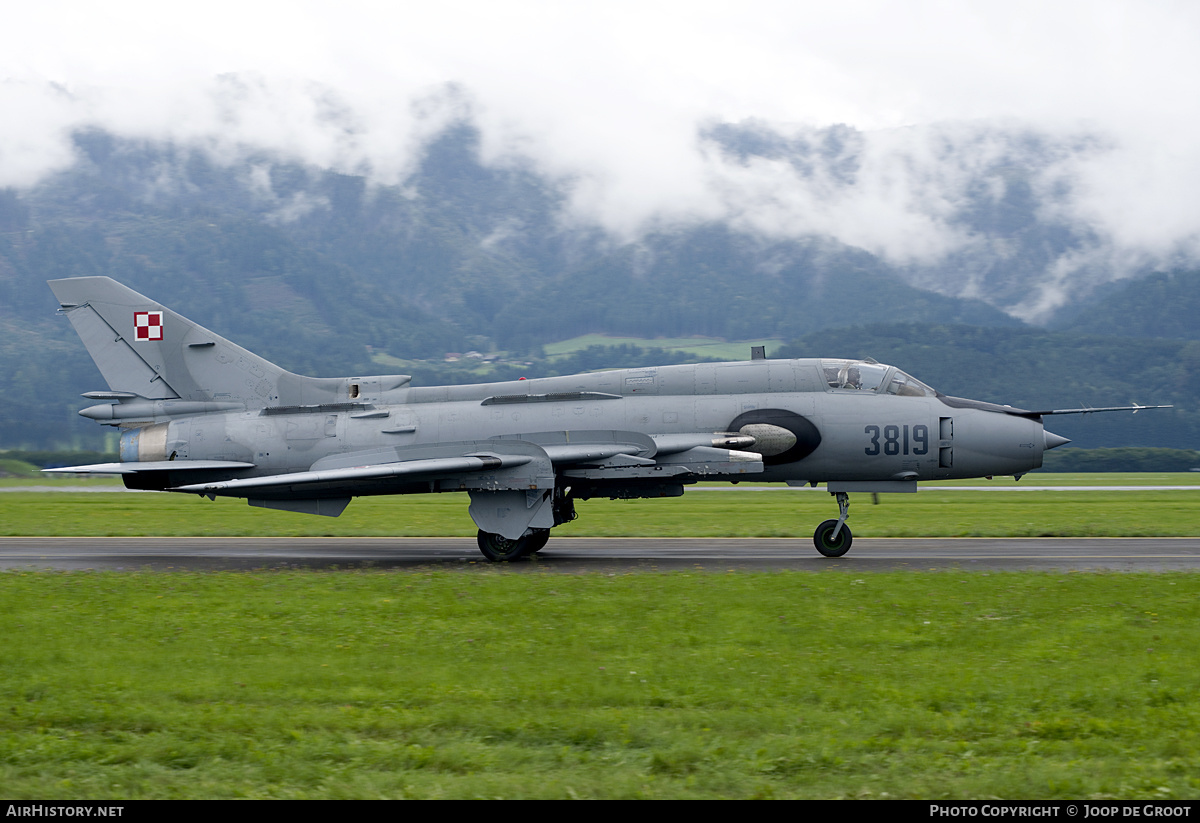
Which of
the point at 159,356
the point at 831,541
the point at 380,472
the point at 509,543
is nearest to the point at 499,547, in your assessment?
the point at 509,543

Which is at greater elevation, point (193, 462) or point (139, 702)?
point (193, 462)

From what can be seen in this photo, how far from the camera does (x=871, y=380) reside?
61.6 ft

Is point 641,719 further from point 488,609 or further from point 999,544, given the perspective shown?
point 999,544

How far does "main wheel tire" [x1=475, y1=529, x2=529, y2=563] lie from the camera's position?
59.4 feet

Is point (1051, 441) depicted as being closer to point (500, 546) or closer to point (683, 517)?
point (500, 546)

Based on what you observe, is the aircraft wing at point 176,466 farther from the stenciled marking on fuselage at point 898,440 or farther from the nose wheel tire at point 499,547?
the stenciled marking on fuselage at point 898,440

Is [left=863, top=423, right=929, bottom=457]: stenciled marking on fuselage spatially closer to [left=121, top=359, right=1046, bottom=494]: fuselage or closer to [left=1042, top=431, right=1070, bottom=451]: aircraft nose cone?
[left=121, top=359, right=1046, bottom=494]: fuselage

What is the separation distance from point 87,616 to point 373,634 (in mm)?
3485

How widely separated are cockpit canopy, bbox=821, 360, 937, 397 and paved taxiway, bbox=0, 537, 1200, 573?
2.87m

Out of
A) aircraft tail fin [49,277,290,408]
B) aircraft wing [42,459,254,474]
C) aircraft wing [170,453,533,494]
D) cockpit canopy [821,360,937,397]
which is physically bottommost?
aircraft wing [170,453,533,494]

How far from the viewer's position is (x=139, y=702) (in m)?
Answer: 8.45

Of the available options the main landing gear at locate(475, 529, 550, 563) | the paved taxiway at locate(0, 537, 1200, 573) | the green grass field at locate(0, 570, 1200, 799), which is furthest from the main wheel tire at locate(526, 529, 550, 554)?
the green grass field at locate(0, 570, 1200, 799)

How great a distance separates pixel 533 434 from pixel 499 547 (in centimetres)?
200
